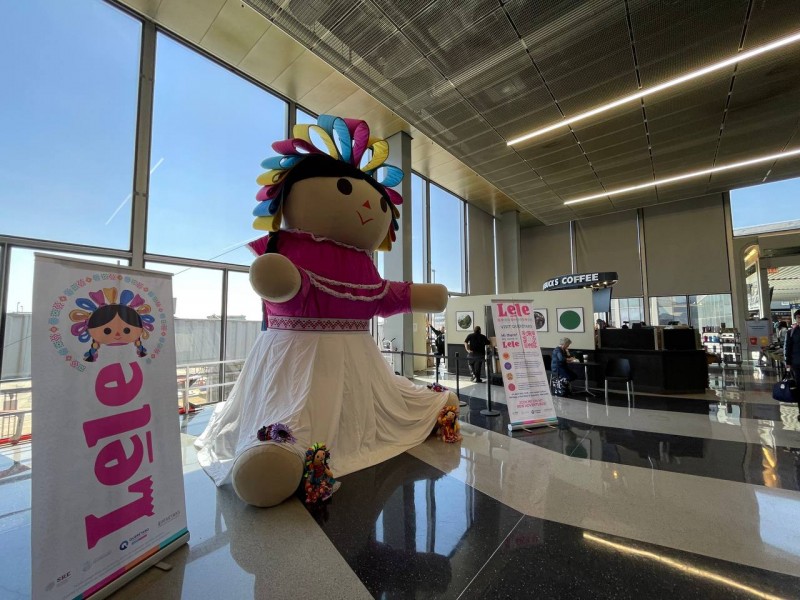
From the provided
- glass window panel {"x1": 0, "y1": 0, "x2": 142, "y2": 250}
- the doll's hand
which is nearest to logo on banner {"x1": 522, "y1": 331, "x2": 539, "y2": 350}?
the doll's hand

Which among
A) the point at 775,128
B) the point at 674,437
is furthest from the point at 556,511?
the point at 775,128

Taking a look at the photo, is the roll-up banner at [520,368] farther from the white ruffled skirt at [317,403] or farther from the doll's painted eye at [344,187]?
the doll's painted eye at [344,187]

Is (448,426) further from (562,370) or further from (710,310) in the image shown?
(710,310)

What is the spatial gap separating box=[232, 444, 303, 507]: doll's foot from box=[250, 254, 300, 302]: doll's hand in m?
1.00

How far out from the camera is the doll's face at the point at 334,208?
282cm

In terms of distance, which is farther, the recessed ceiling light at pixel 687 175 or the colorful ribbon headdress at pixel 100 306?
the recessed ceiling light at pixel 687 175

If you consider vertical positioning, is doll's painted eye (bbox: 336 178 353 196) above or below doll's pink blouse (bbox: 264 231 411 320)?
above

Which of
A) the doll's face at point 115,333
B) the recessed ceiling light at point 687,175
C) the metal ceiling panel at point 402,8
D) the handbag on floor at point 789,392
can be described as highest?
the metal ceiling panel at point 402,8

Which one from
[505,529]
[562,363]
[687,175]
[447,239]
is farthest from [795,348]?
[447,239]

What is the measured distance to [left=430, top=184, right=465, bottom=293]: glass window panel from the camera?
34.7 feet

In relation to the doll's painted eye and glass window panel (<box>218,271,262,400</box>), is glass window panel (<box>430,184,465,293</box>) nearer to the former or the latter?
glass window panel (<box>218,271,262,400</box>)

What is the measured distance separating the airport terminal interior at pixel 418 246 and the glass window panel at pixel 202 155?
3 centimetres

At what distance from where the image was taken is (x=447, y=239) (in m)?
11.3

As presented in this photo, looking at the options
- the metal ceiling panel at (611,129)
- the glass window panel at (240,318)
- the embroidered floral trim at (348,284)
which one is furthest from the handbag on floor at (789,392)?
the glass window panel at (240,318)
